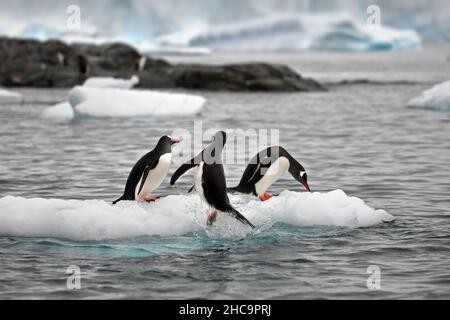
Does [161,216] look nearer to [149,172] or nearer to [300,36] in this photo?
[149,172]

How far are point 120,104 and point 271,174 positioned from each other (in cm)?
1503

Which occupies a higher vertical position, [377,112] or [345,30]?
[345,30]

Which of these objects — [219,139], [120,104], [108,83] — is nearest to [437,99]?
[120,104]

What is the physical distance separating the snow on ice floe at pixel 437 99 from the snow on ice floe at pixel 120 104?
8123 millimetres

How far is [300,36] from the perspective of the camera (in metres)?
116

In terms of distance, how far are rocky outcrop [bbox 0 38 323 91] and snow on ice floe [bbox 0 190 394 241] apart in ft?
95.4

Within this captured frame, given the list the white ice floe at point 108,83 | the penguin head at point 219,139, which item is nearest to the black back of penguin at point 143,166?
the penguin head at point 219,139

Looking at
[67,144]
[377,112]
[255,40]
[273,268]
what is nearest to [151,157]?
[273,268]

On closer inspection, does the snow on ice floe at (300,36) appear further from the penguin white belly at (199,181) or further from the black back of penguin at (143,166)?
the penguin white belly at (199,181)

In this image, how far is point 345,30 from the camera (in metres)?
104

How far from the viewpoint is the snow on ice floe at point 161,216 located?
9.35 meters

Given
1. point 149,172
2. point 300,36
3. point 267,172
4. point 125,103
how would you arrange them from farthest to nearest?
point 300,36 < point 125,103 < point 267,172 < point 149,172
